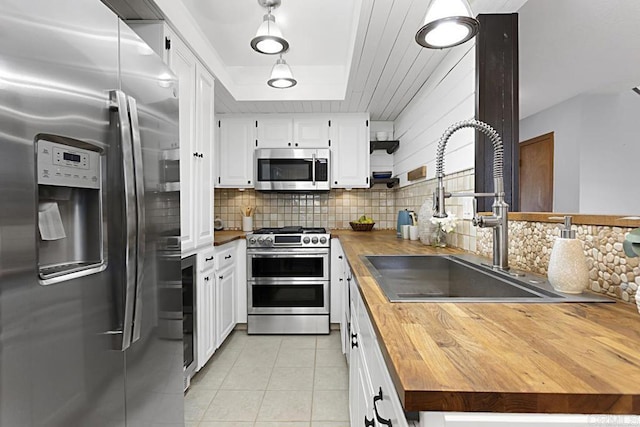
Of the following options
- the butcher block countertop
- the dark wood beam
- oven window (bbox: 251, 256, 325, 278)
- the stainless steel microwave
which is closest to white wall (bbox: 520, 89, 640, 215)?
the dark wood beam

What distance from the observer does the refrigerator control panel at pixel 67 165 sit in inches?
29.9

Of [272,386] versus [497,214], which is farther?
[272,386]

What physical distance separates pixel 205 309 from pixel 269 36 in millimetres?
1821

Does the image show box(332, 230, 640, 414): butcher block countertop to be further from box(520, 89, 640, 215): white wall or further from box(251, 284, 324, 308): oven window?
box(251, 284, 324, 308): oven window

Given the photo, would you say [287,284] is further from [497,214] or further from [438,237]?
[497,214]

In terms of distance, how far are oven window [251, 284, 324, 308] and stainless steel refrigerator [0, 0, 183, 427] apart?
1888 mm

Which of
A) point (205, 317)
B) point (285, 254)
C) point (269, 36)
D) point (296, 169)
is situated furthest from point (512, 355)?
point (296, 169)

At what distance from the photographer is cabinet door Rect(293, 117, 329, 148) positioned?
3.57 m

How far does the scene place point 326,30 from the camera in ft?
7.93

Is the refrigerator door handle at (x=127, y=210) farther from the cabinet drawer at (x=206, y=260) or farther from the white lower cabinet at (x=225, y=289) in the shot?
the white lower cabinet at (x=225, y=289)

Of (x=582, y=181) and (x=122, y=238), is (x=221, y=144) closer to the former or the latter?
(x=122, y=238)

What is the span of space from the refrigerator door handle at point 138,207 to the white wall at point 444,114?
5.33ft

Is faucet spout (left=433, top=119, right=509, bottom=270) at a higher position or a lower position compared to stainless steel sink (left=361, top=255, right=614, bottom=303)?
higher

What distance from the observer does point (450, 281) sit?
5.58 feet
